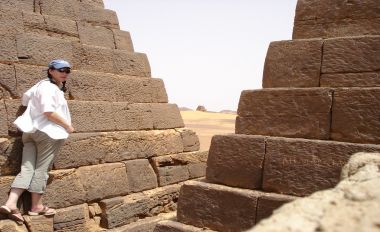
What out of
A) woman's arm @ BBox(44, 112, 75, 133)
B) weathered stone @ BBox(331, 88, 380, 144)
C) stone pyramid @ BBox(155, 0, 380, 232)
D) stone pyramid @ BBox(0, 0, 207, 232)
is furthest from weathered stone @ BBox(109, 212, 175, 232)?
weathered stone @ BBox(331, 88, 380, 144)

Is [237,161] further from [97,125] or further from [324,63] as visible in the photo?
[97,125]

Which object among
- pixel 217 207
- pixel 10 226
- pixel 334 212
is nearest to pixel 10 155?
pixel 10 226

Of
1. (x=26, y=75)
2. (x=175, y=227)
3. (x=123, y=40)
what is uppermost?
(x=123, y=40)

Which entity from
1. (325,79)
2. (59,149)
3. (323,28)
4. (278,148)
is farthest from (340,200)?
(59,149)

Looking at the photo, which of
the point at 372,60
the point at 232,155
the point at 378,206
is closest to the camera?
the point at 378,206

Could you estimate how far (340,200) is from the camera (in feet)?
6.74

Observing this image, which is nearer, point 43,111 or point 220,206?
point 220,206

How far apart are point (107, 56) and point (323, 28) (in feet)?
14.3

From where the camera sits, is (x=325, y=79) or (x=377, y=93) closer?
(x=377, y=93)

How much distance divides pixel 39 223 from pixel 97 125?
1818mm

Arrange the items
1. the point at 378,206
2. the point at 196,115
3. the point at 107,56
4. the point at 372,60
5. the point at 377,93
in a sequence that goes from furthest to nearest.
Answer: the point at 196,115 → the point at 107,56 → the point at 372,60 → the point at 377,93 → the point at 378,206

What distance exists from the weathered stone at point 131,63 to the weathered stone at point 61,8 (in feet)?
3.77

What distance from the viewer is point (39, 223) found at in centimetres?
505

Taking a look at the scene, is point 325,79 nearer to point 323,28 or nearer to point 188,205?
point 323,28
